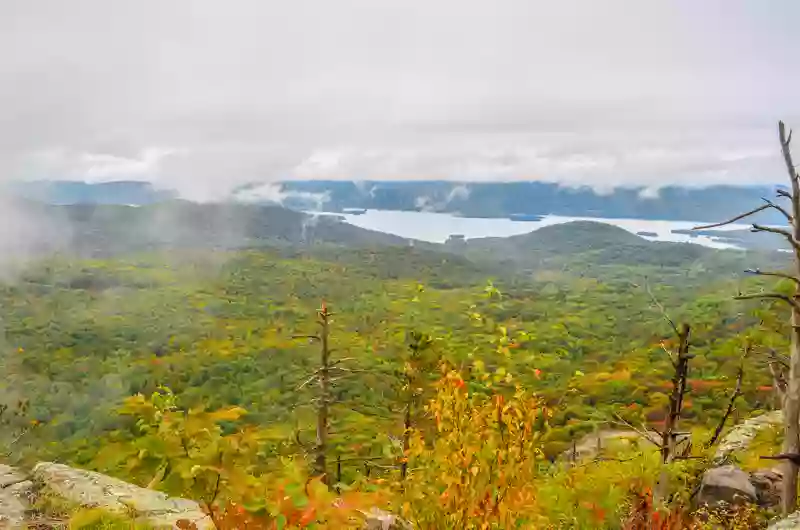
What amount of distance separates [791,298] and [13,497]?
679cm

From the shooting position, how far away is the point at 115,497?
561cm

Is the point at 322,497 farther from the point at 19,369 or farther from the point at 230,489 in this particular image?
the point at 19,369

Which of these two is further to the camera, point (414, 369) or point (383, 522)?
point (414, 369)

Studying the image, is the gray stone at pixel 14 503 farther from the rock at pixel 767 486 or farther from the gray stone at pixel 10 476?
the rock at pixel 767 486

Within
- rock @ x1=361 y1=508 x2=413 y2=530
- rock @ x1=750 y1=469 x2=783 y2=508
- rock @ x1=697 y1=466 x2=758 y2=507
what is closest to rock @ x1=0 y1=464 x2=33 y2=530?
rock @ x1=361 y1=508 x2=413 y2=530

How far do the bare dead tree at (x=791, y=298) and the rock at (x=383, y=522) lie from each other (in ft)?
9.02

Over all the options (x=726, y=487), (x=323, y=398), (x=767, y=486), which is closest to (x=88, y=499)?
(x=323, y=398)

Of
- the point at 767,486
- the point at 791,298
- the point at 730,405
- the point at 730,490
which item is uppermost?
the point at 791,298

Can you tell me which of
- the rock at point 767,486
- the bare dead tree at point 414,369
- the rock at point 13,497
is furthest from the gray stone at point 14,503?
the rock at point 767,486

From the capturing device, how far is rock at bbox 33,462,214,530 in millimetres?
4926

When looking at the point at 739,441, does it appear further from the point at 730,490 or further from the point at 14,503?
the point at 14,503

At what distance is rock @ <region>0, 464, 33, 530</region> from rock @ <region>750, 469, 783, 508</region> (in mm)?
7853

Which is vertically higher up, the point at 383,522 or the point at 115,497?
the point at 383,522

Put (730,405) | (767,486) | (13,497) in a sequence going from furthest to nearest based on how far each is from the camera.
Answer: (767,486) → (730,405) → (13,497)
